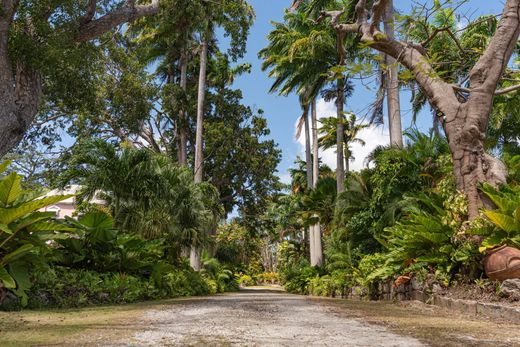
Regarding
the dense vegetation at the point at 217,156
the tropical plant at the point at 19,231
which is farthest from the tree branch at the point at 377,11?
the tropical plant at the point at 19,231

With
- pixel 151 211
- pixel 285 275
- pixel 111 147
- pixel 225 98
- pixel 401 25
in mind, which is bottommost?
pixel 285 275

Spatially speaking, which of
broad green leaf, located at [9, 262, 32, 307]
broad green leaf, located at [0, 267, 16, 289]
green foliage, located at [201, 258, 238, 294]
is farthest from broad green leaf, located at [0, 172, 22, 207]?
green foliage, located at [201, 258, 238, 294]

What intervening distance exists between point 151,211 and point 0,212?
22.5ft

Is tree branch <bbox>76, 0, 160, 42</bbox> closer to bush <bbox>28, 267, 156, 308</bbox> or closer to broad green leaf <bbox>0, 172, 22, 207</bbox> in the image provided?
broad green leaf <bbox>0, 172, 22, 207</bbox>

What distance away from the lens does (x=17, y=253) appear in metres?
6.60

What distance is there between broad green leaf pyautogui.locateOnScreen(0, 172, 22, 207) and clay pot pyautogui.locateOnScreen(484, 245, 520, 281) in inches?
291

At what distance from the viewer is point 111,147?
12.6 metres

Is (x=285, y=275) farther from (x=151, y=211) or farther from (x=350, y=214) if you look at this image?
(x=151, y=211)

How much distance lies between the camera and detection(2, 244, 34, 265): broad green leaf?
6.57 m

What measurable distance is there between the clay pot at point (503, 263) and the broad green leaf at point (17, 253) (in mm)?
7104

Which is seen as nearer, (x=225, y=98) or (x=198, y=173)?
(x=198, y=173)

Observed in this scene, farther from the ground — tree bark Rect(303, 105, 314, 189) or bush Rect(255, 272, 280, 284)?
tree bark Rect(303, 105, 314, 189)

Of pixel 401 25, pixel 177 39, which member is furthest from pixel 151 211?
pixel 177 39

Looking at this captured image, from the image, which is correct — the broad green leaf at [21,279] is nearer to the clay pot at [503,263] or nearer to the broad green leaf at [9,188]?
the broad green leaf at [9,188]
